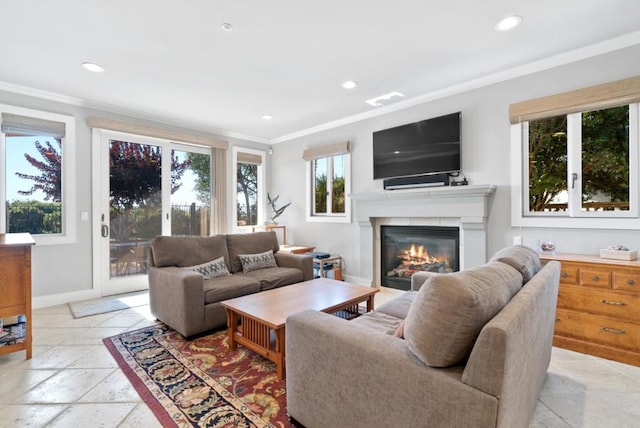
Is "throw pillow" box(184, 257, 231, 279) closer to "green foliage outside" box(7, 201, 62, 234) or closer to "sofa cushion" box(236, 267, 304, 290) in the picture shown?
"sofa cushion" box(236, 267, 304, 290)

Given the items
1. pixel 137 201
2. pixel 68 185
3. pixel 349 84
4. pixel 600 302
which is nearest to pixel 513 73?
pixel 349 84

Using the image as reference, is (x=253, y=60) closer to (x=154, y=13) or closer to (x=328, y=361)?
(x=154, y=13)

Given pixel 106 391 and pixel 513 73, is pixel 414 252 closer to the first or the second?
pixel 513 73

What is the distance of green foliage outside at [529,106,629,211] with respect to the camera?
2627mm

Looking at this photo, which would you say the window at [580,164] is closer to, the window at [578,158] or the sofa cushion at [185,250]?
the window at [578,158]

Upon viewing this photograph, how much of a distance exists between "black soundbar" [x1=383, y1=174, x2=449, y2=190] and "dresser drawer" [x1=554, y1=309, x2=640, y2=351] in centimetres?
168

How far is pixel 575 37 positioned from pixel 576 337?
240 cm

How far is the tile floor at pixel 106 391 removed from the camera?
169 centimetres

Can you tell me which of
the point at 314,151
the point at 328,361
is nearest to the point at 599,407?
the point at 328,361

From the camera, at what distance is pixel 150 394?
1906 mm

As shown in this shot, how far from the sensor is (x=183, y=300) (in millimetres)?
2639

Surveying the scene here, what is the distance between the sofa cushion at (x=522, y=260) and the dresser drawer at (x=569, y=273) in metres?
0.91

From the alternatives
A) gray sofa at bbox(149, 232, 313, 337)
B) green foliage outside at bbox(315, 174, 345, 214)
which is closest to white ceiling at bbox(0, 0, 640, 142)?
green foliage outside at bbox(315, 174, 345, 214)

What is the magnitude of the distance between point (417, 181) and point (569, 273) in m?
1.76
